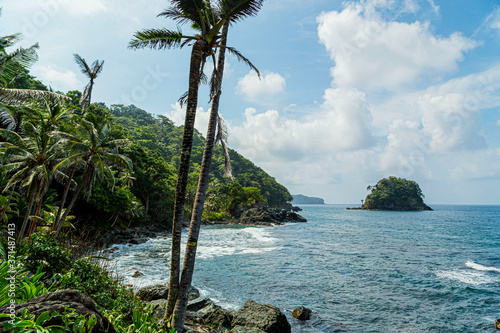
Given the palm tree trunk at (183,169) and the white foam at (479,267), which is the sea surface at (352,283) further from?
the palm tree trunk at (183,169)

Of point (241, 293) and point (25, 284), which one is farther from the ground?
point (25, 284)

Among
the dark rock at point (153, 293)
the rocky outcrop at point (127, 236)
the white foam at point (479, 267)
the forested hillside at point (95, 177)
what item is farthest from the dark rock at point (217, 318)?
the white foam at point (479, 267)

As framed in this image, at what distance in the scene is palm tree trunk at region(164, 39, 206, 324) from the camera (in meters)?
6.01

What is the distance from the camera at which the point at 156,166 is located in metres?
40.2

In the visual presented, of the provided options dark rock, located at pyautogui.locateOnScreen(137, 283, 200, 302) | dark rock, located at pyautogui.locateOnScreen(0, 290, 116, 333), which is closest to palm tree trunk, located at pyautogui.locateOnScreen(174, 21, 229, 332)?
dark rock, located at pyautogui.locateOnScreen(0, 290, 116, 333)

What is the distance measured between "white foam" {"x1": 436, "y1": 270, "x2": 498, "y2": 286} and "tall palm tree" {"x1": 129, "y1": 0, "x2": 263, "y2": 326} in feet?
70.3

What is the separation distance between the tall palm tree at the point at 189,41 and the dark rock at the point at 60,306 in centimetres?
222

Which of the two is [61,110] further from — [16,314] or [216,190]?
[216,190]

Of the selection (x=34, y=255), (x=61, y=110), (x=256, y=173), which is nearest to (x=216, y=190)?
(x=256, y=173)

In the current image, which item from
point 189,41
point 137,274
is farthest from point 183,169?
point 137,274

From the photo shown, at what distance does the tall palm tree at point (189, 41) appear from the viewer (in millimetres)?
5898

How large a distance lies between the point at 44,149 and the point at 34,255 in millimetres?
8525

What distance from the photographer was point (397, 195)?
5157 inches

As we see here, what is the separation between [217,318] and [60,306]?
7474 mm
